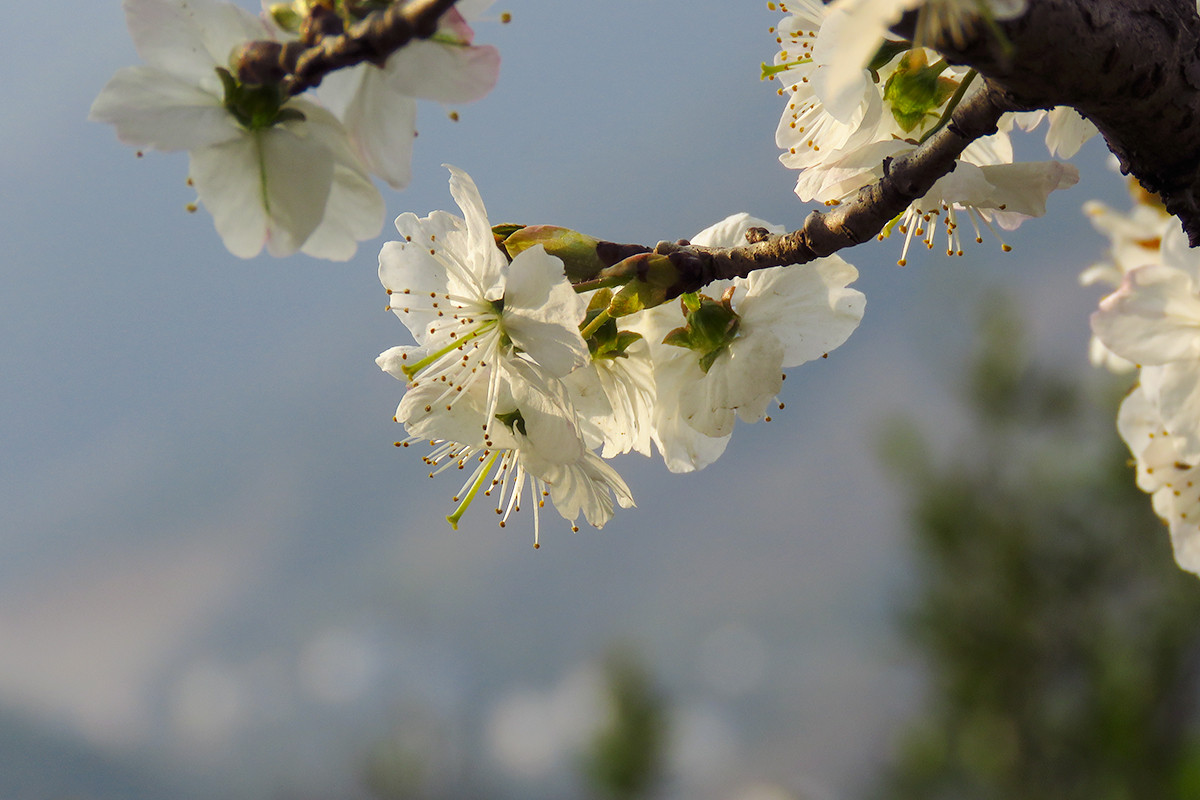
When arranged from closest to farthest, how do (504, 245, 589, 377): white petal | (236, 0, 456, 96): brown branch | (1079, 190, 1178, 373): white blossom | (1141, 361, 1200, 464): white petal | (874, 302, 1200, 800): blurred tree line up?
(236, 0, 456, 96): brown branch < (504, 245, 589, 377): white petal < (1141, 361, 1200, 464): white petal < (1079, 190, 1178, 373): white blossom < (874, 302, 1200, 800): blurred tree

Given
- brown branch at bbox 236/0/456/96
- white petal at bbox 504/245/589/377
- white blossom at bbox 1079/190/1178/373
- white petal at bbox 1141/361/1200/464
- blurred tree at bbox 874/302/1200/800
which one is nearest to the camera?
brown branch at bbox 236/0/456/96

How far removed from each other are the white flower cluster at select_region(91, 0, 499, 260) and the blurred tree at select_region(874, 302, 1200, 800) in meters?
3.45

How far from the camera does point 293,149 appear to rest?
34 centimetres

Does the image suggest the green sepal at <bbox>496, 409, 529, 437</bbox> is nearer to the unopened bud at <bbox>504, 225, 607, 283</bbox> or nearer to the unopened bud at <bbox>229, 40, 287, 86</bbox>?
the unopened bud at <bbox>504, 225, 607, 283</bbox>

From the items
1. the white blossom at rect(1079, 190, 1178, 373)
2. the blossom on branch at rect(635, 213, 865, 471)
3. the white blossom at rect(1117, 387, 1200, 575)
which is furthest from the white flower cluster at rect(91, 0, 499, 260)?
the white blossom at rect(1079, 190, 1178, 373)

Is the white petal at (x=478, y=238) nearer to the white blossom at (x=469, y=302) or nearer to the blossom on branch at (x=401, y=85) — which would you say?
the white blossom at (x=469, y=302)

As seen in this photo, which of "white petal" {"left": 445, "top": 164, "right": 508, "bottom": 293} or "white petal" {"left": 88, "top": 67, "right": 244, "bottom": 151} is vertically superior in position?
"white petal" {"left": 88, "top": 67, "right": 244, "bottom": 151}

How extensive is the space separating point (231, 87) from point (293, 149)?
32 mm

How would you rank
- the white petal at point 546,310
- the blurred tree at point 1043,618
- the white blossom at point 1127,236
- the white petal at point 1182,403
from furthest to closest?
1. the blurred tree at point 1043,618
2. the white blossom at point 1127,236
3. the white petal at point 1182,403
4. the white petal at point 546,310

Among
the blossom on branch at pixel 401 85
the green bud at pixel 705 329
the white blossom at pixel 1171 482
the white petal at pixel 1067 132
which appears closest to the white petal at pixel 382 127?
the blossom on branch at pixel 401 85

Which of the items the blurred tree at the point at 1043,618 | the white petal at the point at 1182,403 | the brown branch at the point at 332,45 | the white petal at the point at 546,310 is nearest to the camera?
the brown branch at the point at 332,45

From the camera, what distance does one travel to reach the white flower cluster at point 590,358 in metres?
0.47

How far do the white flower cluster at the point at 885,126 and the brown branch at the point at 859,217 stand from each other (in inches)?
0.7

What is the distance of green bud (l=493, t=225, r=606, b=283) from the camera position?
1.47 ft
